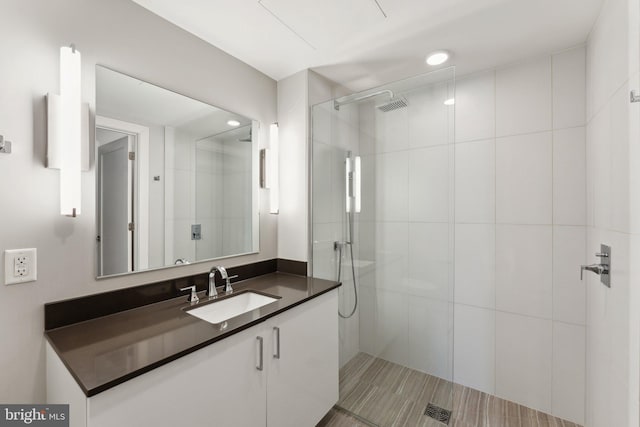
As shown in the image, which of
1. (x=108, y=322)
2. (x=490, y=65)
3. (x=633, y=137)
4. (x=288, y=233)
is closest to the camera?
(x=633, y=137)

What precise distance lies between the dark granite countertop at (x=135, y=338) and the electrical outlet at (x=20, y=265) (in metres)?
0.25

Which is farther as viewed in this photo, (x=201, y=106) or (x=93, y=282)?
(x=201, y=106)

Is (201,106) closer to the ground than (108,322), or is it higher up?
higher up

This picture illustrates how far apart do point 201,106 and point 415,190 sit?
1459mm

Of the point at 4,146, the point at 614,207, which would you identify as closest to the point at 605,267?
the point at 614,207

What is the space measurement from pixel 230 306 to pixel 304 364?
54 cm

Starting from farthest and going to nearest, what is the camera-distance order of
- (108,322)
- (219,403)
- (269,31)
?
(269,31) < (108,322) < (219,403)

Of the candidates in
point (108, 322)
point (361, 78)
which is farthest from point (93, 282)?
point (361, 78)

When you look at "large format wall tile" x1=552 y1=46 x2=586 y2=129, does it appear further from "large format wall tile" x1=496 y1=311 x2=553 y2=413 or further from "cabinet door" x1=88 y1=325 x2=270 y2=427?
"cabinet door" x1=88 y1=325 x2=270 y2=427

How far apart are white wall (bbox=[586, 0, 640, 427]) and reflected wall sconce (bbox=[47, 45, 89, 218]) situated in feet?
6.87

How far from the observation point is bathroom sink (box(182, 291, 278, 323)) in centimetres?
146

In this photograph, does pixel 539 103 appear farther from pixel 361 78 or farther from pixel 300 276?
pixel 300 276

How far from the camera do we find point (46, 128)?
109 cm

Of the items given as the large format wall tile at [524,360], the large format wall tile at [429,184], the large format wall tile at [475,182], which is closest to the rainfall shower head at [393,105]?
the large format wall tile at [429,184]
